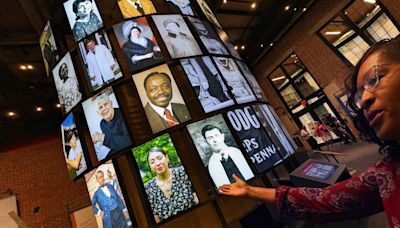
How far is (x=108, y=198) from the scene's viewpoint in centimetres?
305

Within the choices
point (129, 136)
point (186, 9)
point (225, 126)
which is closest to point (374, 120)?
point (225, 126)

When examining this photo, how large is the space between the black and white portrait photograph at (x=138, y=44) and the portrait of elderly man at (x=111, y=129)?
76 centimetres

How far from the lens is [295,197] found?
1.30 m

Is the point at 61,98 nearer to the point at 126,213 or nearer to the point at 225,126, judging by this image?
the point at 126,213

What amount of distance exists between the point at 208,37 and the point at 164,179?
2971 millimetres

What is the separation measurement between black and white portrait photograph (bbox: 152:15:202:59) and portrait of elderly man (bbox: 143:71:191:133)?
1.84 ft

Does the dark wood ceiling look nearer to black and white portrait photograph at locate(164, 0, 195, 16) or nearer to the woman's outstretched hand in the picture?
black and white portrait photograph at locate(164, 0, 195, 16)

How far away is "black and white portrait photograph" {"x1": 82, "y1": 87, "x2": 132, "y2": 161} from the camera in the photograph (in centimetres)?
315

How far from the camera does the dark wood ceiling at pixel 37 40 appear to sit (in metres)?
5.04

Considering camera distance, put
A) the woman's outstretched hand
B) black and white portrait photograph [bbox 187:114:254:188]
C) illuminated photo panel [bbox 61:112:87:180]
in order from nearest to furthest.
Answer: the woman's outstretched hand < black and white portrait photograph [bbox 187:114:254:188] < illuminated photo panel [bbox 61:112:87:180]

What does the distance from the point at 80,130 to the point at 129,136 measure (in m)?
1.17

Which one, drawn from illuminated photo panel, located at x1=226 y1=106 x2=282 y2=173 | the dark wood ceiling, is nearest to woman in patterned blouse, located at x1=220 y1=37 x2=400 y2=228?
illuminated photo panel, located at x1=226 y1=106 x2=282 y2=173

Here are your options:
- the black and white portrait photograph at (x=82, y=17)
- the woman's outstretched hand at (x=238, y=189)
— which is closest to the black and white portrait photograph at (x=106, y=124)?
the black and white portrait photograph at (x=82, y=17)

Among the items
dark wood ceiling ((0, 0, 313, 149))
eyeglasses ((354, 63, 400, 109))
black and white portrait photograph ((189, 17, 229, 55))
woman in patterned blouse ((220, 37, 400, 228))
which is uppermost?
dark wood ceiling ((0, 0, 313, 149))
